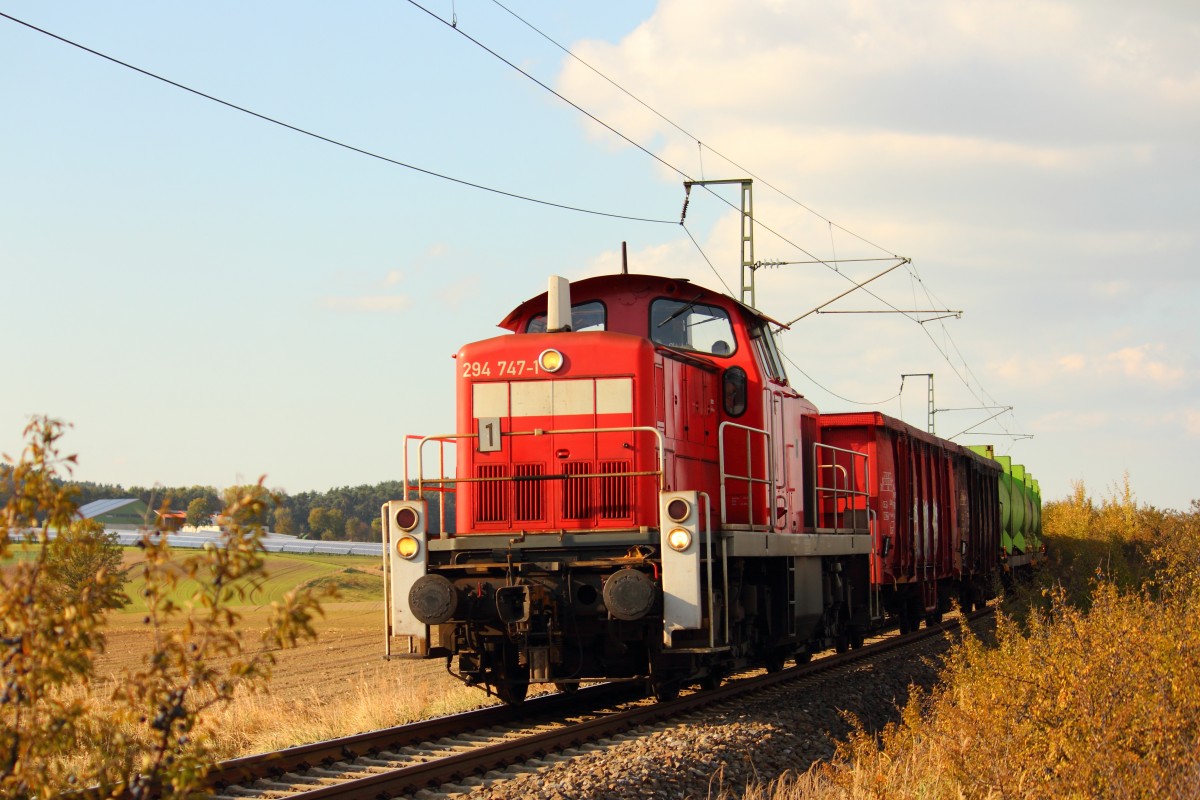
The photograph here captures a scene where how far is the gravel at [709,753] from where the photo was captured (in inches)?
300

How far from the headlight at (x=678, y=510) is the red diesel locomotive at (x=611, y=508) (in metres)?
0.02

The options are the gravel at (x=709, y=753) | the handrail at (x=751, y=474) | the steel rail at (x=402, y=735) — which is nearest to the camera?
the gravel at (x=709, y=753)

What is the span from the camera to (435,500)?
1185 centimetres

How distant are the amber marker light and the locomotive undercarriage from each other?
1587 mm

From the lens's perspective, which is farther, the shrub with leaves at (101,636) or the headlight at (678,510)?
the headlight at (678,510)

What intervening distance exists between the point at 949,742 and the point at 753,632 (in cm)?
425

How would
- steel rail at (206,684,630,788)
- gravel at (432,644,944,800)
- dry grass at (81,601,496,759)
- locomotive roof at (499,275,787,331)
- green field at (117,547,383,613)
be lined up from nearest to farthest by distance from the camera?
gravel at (432,644,944,800) < steel rail at (206,684,630,788) < dry grass at (81,601,496,759) < locomotive roof at (499,275,787,331) < green field at (117,547,383,613)

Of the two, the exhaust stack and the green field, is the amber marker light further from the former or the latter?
the green field

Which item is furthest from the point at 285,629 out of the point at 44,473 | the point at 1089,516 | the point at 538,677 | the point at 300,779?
the point at 1089,516

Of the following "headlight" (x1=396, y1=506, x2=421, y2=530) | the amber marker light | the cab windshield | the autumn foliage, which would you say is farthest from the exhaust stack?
the autumn foliage

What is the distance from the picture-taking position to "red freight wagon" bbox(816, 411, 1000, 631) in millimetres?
16781

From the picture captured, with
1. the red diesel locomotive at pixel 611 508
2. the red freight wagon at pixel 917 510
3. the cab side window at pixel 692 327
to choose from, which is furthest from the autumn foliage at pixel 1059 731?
the red freight wagon at pixel 917 510

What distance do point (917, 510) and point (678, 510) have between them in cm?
1105

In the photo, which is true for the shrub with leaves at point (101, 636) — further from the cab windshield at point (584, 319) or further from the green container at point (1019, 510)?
the green container at point (1019, 510)
